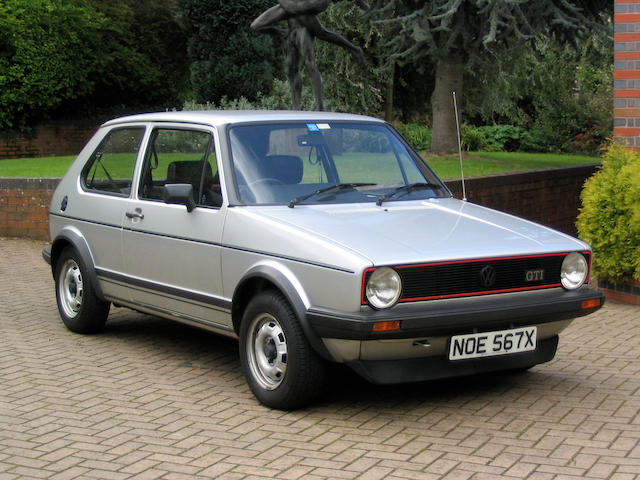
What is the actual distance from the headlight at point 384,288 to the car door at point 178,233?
1229 mm

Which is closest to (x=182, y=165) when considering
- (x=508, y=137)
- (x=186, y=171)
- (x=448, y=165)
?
(x=186, y=171)

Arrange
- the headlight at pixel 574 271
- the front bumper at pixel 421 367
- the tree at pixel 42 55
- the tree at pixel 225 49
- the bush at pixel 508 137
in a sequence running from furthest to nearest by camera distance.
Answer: the bush at pixel 508 137, the tree at pixel 42 55, the tree at pixel 225 49, the headlight at pixel 574 271, the front bumper at pixel 421 367

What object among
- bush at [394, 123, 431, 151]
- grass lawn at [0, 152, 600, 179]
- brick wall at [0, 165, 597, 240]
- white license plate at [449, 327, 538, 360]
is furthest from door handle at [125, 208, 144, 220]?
bush at [394, 123, 431, 151]

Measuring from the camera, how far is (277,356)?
5.88 meters

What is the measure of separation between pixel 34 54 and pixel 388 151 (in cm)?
2184

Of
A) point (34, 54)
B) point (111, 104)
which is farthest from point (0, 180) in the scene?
point (111, 104)

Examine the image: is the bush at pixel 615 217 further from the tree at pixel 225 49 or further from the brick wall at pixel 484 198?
the tree at pixel 225 49

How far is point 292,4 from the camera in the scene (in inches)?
571

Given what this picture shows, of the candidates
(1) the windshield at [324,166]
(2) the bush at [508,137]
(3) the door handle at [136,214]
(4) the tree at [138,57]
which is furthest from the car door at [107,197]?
(2) the bush at [508,137]

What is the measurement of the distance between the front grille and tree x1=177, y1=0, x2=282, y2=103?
18.9m

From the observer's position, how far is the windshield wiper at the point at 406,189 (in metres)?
6.58

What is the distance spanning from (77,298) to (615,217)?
493 centimetres

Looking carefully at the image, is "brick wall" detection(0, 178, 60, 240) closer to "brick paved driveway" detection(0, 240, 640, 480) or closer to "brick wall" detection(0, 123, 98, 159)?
"brick paved driveway" detection(0, 240, 640, 480)

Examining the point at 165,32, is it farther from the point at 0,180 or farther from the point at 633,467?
the point at 633,467
